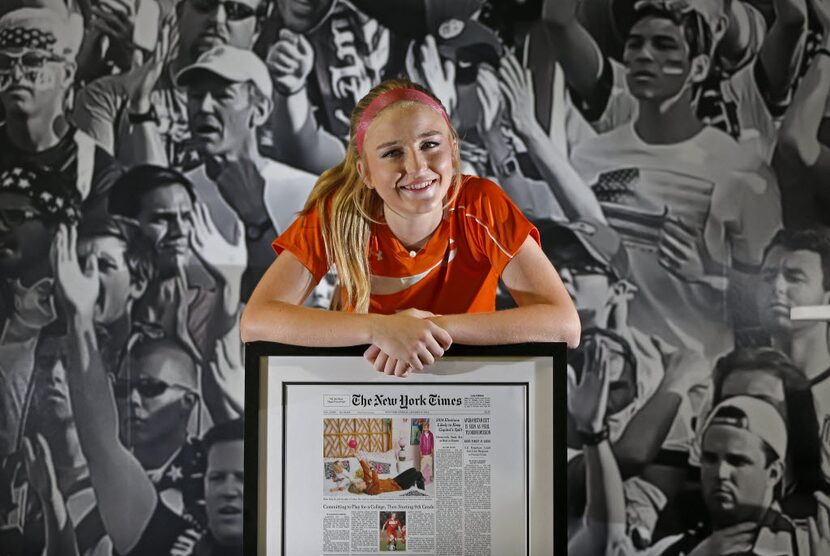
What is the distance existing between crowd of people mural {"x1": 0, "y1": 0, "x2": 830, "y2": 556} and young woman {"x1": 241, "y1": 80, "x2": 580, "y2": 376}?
49.5 inches

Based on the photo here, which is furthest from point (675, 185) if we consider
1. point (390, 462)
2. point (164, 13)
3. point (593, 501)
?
point (390, 462)

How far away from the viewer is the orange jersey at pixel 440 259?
5.08 feet

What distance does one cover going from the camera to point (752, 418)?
2.79 m

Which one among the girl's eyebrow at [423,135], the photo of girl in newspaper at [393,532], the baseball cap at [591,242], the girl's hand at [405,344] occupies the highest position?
the baseball cap at [591,242]

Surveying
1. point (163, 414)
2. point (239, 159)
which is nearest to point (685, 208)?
point (239, 159)

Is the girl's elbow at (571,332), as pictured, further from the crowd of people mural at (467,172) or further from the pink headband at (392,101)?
the crowd of people mural at (467,172)

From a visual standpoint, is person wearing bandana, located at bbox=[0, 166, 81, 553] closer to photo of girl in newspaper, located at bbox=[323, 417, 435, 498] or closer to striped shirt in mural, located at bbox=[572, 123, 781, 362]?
striped shirt in mural, located at bbox=[572, 123, 781, 362]

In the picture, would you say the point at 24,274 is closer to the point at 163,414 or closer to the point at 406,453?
the point at 163,414

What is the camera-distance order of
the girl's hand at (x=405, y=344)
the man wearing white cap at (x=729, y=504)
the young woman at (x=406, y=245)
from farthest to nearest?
the man wearing white cap at (x=729, y=504)
the young woman at (x=406, y=245)
the girl's hand at (x=405, y=344)

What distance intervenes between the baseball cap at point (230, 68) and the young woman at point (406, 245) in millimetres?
1305

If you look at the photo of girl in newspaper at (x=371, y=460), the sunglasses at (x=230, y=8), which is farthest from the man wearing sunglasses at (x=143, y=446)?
the photo of girl in newspaper at (x=371, y=460)

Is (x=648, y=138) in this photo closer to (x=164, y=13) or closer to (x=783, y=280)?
(x=783, y=280)

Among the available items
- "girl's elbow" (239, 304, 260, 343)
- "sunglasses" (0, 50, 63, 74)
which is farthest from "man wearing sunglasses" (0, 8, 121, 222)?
"girl's elbow" (239, 304, 260, 343)

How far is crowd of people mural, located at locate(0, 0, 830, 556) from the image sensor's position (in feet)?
9.12
